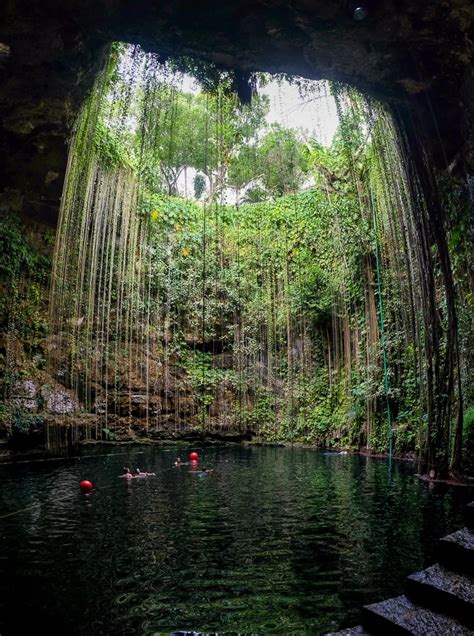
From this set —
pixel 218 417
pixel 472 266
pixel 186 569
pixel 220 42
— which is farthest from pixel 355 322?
pixel 186 569

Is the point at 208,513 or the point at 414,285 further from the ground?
the point at 414,285

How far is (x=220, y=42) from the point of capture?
489 cm

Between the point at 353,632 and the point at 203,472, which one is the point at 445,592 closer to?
the point at 353,632

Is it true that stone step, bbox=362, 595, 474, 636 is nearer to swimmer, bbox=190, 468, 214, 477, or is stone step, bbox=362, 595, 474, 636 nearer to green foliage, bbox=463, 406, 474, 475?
green foliage, bbox=463, 406, 474, 475

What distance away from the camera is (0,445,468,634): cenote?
1.96 m

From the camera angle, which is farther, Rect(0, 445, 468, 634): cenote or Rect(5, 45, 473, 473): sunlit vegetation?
Rect(5, 45, 473, 473): sunlit vegetation

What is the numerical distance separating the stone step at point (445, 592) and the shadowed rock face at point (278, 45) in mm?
4439

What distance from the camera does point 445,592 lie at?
1684 mm

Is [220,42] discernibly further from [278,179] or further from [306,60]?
[278,179]

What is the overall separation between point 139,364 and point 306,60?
25.9 feet

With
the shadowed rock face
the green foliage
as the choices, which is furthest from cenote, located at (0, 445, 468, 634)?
the shadowed rock face

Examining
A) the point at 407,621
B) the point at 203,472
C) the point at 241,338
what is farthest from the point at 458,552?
the point at 241,338

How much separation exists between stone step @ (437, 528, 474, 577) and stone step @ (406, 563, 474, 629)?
0.11 feet

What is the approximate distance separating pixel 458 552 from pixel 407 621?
44cm
